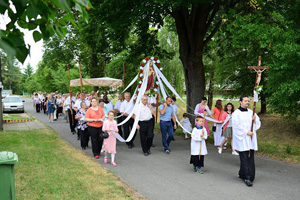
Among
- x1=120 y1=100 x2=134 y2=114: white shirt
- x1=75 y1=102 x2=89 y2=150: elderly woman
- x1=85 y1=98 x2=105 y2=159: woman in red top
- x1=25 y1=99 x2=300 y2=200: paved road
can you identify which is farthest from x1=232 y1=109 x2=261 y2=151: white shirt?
x1=75 y1=102 x2=89 y2=150: elderly woman

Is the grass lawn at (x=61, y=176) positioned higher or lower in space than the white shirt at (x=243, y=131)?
lower

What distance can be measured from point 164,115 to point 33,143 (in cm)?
517

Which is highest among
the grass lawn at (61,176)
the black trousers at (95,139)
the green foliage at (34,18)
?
the green foliage at (34,18)

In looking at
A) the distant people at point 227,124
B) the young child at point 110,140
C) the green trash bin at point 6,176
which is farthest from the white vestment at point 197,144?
the green trash bin at point 6,176

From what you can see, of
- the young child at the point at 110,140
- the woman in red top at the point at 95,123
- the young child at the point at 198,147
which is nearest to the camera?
the young child at the point at 198,147

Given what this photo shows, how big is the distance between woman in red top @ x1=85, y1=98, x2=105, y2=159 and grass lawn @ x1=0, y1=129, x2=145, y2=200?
414 mm

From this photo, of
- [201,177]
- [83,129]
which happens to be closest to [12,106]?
[83,129]

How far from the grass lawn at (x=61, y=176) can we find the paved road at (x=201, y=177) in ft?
1.57

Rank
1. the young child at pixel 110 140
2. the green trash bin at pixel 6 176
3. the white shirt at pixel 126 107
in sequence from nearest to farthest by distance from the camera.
A: the green trash bin at pixel 6 176 → the young child at pixel 110 140 → the white shirt at pixel 126 107

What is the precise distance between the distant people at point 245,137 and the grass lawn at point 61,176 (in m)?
2.66

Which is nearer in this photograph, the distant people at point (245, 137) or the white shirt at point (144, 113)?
the distant people at point (245, 137)

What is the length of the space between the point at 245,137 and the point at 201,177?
1456 millimetres

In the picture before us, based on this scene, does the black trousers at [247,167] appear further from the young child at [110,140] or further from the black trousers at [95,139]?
the black trousers at [95,139]

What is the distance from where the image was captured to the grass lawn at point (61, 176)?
19.2ft
